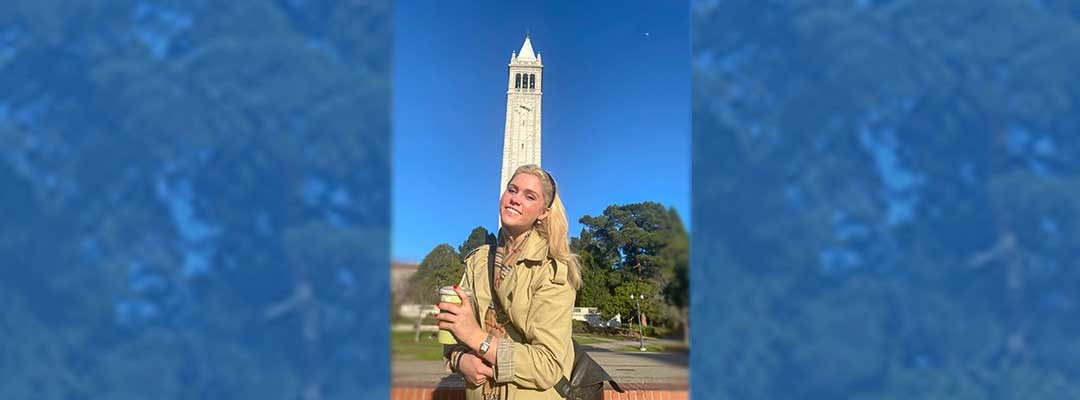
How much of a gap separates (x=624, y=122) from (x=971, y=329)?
166 centimetres

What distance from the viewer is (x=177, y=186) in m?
2.04

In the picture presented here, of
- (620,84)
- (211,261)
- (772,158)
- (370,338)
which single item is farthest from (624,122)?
(211,261)

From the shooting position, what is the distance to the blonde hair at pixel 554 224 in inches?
32.6

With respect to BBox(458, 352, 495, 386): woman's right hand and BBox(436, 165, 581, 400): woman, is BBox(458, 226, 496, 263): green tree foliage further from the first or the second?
BBox(458, 352, 495, 386): woman's right hand

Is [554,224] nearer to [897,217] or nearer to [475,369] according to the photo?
[475,369]

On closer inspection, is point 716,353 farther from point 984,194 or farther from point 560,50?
point 560,50

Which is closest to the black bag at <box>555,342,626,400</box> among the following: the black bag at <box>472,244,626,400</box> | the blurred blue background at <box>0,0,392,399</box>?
the black bag at <box>472,244,626,400</box>

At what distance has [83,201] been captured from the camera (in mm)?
2111

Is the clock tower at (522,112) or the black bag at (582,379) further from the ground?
the clock tower at (522,112)

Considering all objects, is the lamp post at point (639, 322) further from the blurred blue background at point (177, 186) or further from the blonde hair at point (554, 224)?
the blurred blue background at point (177, 186)

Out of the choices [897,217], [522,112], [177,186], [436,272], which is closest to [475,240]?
[436,272]

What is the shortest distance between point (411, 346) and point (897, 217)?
166cm

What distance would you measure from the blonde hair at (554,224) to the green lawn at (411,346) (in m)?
0.17

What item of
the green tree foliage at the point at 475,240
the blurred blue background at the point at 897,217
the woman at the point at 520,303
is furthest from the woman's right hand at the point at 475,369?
the blurred blue background at the point at 897,217
